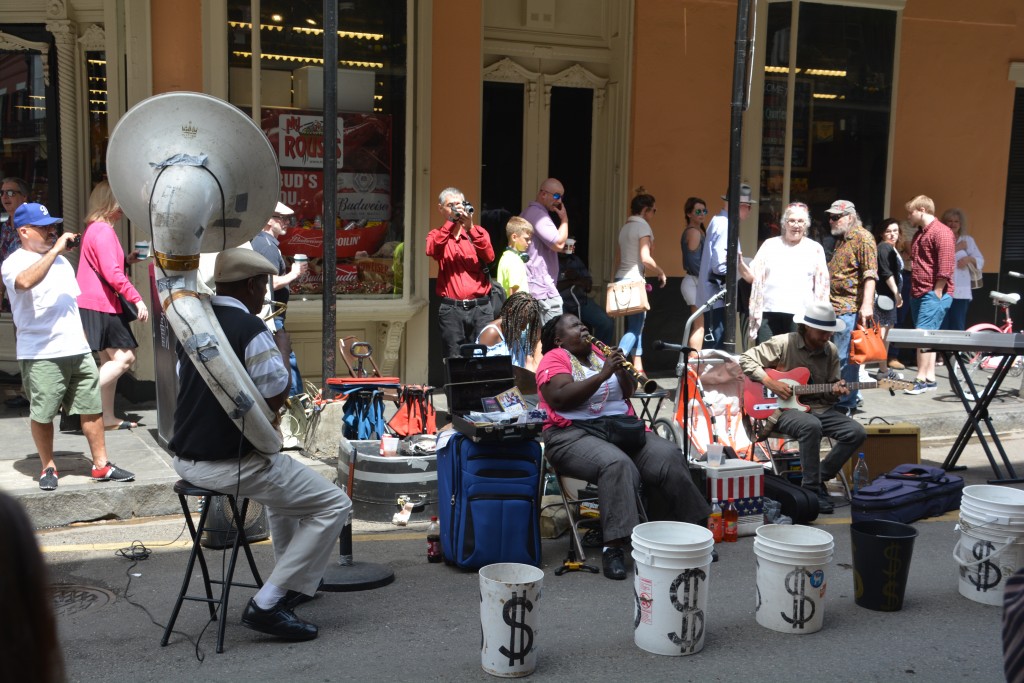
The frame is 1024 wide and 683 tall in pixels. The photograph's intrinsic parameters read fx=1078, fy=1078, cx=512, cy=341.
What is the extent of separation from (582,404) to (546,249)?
11.1 ft

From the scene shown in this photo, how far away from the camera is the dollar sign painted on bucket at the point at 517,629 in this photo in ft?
14.8

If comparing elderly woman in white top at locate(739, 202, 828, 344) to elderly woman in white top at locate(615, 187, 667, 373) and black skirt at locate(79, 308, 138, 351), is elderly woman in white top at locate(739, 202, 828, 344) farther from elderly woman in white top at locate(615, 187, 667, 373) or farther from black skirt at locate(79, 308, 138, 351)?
black skirt at locate(79, 308, 138, 351)

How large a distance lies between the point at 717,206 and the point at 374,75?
376 cm

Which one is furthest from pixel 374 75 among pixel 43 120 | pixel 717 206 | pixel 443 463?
pixel 443 463

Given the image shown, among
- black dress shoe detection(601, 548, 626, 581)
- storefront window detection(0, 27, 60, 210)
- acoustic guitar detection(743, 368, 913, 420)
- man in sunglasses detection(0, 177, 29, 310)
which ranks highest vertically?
storefront window detection(0, 27, 60, 210)

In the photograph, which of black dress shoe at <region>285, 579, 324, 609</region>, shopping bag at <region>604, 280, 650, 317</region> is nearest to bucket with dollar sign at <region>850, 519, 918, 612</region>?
black dress shoe at <region>285, 579, 324, 609</region>

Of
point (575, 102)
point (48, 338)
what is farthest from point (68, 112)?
point (575, 102)

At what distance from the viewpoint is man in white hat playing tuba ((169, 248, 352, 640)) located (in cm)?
467

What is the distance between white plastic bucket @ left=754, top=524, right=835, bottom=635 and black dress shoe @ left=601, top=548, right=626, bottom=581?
2.88ft

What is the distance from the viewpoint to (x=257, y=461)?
4.72 metres

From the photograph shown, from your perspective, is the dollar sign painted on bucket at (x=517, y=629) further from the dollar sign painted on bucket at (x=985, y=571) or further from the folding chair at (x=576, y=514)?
the dollar sign painted on bucket at (x=985, y=571)

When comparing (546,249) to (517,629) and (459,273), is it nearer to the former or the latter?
(459,273)

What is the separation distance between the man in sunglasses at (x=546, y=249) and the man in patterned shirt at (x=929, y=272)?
3.85 m

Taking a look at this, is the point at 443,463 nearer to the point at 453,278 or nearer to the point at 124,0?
the point at 453,278
